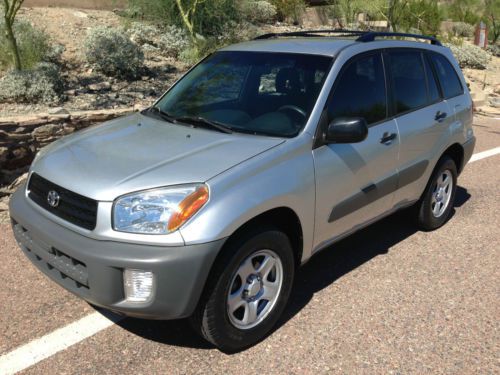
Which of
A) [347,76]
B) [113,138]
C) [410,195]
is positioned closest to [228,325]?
[113,138]

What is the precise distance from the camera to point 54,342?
10.7ft

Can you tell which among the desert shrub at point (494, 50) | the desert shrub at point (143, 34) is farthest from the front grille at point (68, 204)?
the desert shrub at point (494, 50)

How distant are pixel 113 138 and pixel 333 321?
1.89 metres

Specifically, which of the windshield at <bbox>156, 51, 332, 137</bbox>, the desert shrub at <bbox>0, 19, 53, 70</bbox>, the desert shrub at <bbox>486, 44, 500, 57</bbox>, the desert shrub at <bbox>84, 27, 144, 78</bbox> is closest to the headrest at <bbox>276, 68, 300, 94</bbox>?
the windshield at <bbox>156, 51, 332, 137</bbox>

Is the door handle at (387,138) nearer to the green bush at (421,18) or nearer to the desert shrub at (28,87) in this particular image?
the desert shrub at (28,87)

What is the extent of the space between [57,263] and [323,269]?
2095 millimetres

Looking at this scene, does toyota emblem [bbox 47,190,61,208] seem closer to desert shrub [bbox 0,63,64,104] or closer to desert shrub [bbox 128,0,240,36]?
desert shrub [bbox 0,63,64,104]

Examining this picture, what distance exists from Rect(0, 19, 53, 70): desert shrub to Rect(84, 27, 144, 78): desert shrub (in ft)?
2.38

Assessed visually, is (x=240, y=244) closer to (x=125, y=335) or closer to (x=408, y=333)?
(x=125, y=335)

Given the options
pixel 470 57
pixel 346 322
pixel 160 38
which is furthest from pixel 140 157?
pixel 470 57

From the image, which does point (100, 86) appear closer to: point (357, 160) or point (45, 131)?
point (45, 131)

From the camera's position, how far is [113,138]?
3.58 m

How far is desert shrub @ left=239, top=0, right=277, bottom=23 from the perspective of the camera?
14141 millimetres

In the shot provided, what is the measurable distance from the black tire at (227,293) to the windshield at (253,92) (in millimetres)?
730
